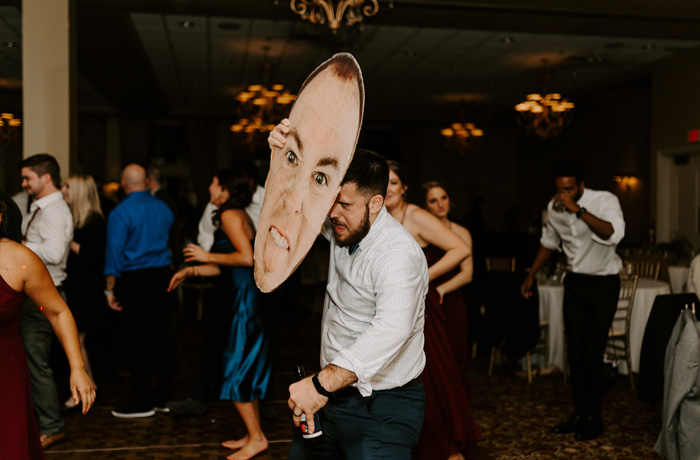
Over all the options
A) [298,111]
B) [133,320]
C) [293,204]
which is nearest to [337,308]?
[293,204]

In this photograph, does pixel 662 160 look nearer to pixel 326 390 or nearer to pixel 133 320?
pixel 133 320

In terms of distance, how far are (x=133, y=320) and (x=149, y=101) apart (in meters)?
10.3

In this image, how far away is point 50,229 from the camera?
12.5 ft

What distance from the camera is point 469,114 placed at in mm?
15297

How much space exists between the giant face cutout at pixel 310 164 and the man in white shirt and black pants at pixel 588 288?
8.47ft

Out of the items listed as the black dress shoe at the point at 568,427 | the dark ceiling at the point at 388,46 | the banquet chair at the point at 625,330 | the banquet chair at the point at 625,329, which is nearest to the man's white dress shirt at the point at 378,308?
the black dress shoe at the point at 568,427

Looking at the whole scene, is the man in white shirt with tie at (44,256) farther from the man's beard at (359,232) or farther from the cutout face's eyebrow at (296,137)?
the cutout face's eyebrow at (296,137)

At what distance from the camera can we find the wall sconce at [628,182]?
36.8 ft

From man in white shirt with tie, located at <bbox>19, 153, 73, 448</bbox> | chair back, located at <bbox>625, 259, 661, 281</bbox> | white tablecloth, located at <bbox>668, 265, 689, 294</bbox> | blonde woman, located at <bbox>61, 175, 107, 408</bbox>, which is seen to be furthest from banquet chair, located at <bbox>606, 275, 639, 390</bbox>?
man in white shirt with tie, located at <bbox>19, 153, 73, 448</bbox>

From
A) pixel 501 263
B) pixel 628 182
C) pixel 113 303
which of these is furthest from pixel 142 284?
pixel 628 182

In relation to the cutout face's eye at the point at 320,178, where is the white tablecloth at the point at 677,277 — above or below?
below

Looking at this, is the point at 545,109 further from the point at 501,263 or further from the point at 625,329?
the point at 625,329

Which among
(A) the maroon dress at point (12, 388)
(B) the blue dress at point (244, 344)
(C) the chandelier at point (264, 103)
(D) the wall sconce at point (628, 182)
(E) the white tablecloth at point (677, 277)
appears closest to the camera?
(A) the maroon dress at point (12, 388)

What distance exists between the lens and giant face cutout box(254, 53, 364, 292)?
4.74 feet
